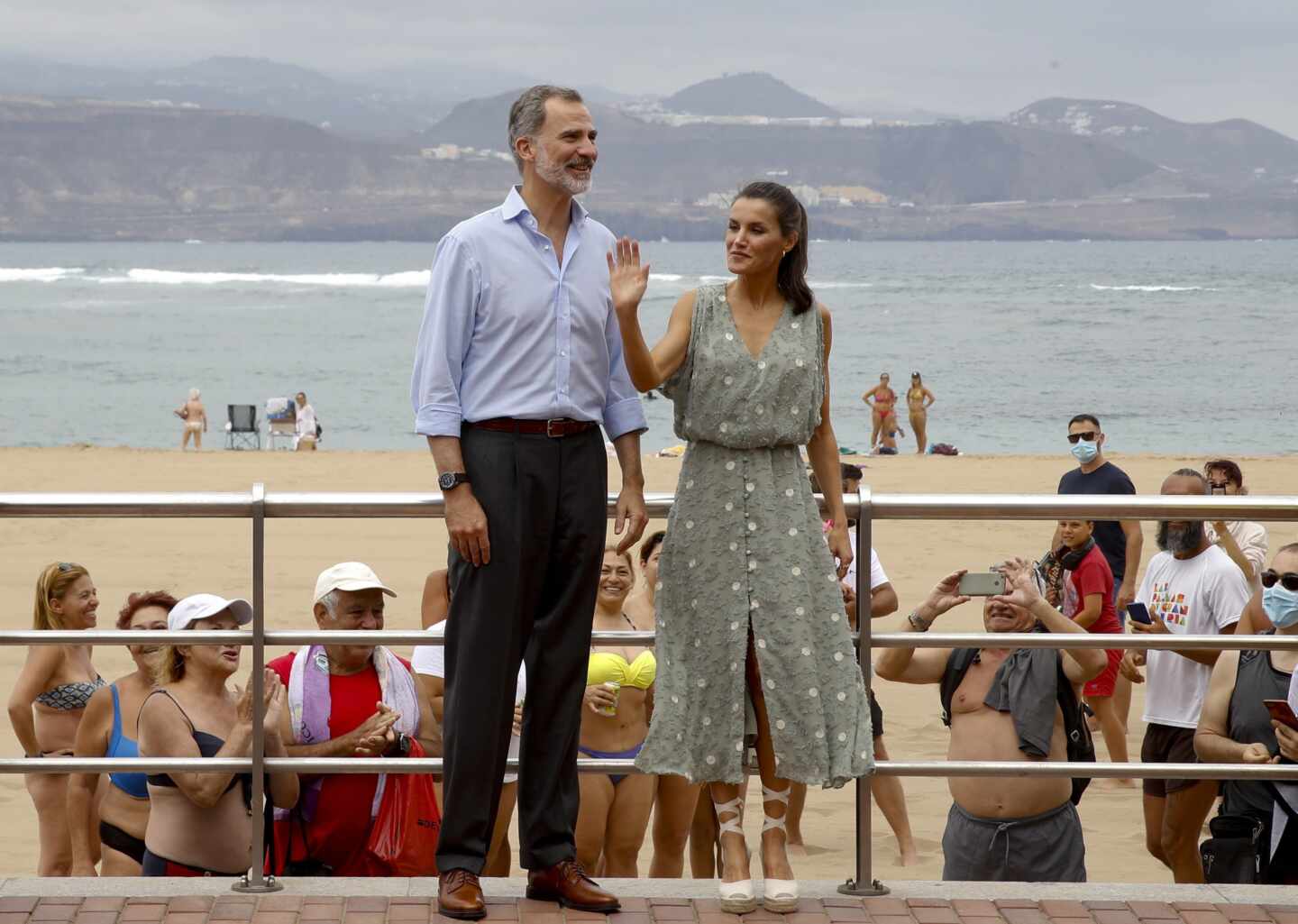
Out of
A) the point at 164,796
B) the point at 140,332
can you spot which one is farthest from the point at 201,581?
the point at 140,332

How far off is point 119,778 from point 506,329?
Result: 2.15m

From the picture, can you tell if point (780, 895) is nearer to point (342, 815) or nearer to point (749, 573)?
point (749, 573)

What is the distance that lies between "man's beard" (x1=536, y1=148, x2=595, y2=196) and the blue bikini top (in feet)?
7.20

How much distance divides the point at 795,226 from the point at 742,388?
0.43m

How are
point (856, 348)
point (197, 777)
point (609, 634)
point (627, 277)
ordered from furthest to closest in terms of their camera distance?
point (856, 348) → point (197, 777) → point (609, 634) → point (627, 277)

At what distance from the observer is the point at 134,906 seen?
4156 millimetres

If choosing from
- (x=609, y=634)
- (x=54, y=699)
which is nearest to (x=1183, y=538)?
(x=609, y=634)

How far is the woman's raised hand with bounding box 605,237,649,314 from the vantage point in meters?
4.02

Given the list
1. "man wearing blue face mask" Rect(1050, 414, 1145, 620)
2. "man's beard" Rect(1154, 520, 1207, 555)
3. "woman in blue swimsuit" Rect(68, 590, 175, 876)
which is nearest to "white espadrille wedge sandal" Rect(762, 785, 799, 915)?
"woman in blue swimsuit" Rect(68, 590, 175, 876)

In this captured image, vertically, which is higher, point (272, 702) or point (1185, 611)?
point (272, 702)

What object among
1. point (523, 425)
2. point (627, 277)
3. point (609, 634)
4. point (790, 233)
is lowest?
point (609, 634)

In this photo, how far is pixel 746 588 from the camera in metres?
4.26

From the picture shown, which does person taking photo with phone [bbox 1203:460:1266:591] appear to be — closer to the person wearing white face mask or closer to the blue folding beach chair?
the person wearing white face mask

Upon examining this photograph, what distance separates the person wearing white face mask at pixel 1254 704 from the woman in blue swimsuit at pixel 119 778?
334 cm
